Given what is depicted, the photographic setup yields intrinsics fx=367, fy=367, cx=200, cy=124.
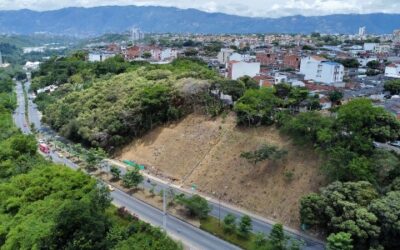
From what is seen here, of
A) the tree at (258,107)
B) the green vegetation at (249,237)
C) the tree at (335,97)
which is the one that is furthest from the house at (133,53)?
the green vegetation at (249,237)

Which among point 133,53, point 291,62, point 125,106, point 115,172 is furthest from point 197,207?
point 133,53

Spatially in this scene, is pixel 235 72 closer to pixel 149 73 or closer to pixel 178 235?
pixel 149 73

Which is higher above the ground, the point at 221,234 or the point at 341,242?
the point at 341,242

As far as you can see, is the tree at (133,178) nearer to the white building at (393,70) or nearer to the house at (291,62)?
the white building at (393,70)

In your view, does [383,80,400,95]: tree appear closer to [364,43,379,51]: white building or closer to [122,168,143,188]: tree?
[122,168,143,188]: tree

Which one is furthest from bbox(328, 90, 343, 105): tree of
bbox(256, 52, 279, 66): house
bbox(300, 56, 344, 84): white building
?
bbox(256, 52, 279, 66): house

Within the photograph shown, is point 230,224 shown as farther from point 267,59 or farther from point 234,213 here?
point 267,59
